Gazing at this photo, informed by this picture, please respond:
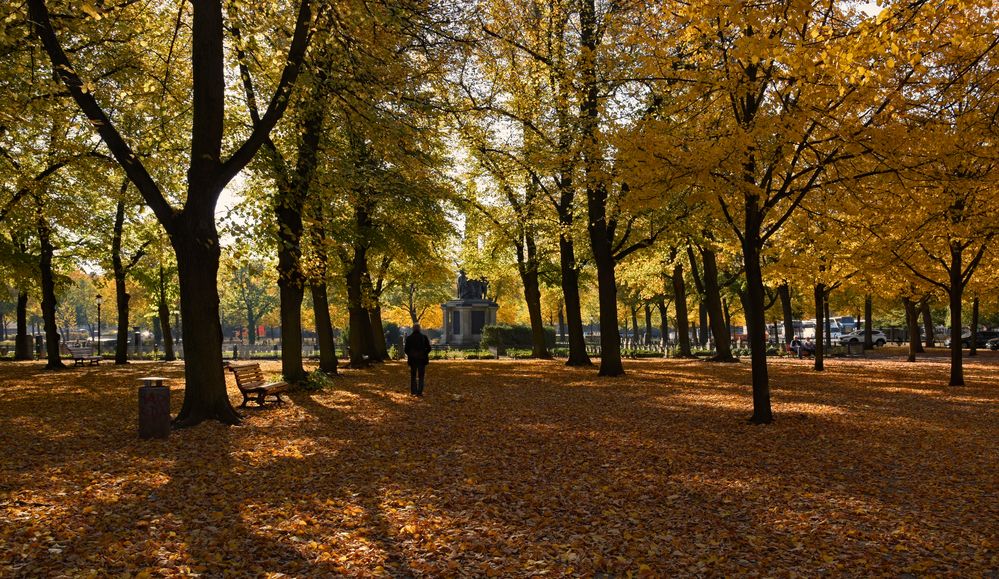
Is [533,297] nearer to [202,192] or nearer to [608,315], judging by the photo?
[608,315]

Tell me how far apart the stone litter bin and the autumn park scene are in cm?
5

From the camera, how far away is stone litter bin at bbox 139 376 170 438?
886 centimetres

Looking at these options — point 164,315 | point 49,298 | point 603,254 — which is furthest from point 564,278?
point 164,315

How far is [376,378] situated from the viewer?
18.8 metres

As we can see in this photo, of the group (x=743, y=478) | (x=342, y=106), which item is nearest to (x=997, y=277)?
(x=743, y=478)

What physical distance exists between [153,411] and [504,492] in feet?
17.3

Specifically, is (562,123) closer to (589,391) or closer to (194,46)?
(589,391)

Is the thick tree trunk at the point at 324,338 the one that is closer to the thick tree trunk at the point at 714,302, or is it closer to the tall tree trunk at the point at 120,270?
the tall tree trunk at the point at 120,270

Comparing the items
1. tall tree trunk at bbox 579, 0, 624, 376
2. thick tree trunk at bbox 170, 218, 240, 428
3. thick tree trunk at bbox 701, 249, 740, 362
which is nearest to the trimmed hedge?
thick tree trunk at bbox 701, 249, 740, 362

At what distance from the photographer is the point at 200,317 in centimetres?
979

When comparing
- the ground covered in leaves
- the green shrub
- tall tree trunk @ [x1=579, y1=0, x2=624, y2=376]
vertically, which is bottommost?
the ground covered in leaves

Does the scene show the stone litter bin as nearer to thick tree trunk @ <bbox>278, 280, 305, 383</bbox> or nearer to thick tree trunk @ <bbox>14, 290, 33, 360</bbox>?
thick tree trunk @ <bbox>278, 280, 305, 383</bbox>

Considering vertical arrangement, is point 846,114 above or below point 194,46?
below

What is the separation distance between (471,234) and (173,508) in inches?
892
